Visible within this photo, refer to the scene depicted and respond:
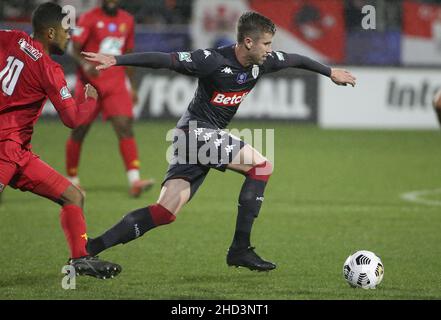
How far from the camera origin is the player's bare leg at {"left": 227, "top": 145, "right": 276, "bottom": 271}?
714cm

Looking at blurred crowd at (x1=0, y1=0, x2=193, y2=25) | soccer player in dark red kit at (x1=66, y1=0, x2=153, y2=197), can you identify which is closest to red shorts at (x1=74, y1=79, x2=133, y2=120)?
soccer player in dark red kit at (x1=66, y1=0, x2=153, y2=197)

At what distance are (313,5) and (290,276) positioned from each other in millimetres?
14490

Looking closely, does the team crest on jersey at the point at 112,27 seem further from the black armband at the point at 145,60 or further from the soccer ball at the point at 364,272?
the soccer ball at the point at 364,272

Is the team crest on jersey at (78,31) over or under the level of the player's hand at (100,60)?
over

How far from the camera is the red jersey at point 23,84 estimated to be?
6355 millimetres

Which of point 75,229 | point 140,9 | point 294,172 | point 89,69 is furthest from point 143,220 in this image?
point 140,9

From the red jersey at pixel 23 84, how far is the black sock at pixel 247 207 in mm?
1510

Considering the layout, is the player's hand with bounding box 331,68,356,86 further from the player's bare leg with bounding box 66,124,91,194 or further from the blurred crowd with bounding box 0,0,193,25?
the blurred crowd with bounding box 0,0,193,25

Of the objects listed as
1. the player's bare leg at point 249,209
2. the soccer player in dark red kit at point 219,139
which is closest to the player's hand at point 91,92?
the soccer player in dark red kit at point 219,139

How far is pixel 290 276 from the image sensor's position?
705 centimetres

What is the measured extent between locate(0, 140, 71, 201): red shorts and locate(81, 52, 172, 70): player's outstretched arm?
0.82 metres

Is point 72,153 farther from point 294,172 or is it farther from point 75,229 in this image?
point 75,229
